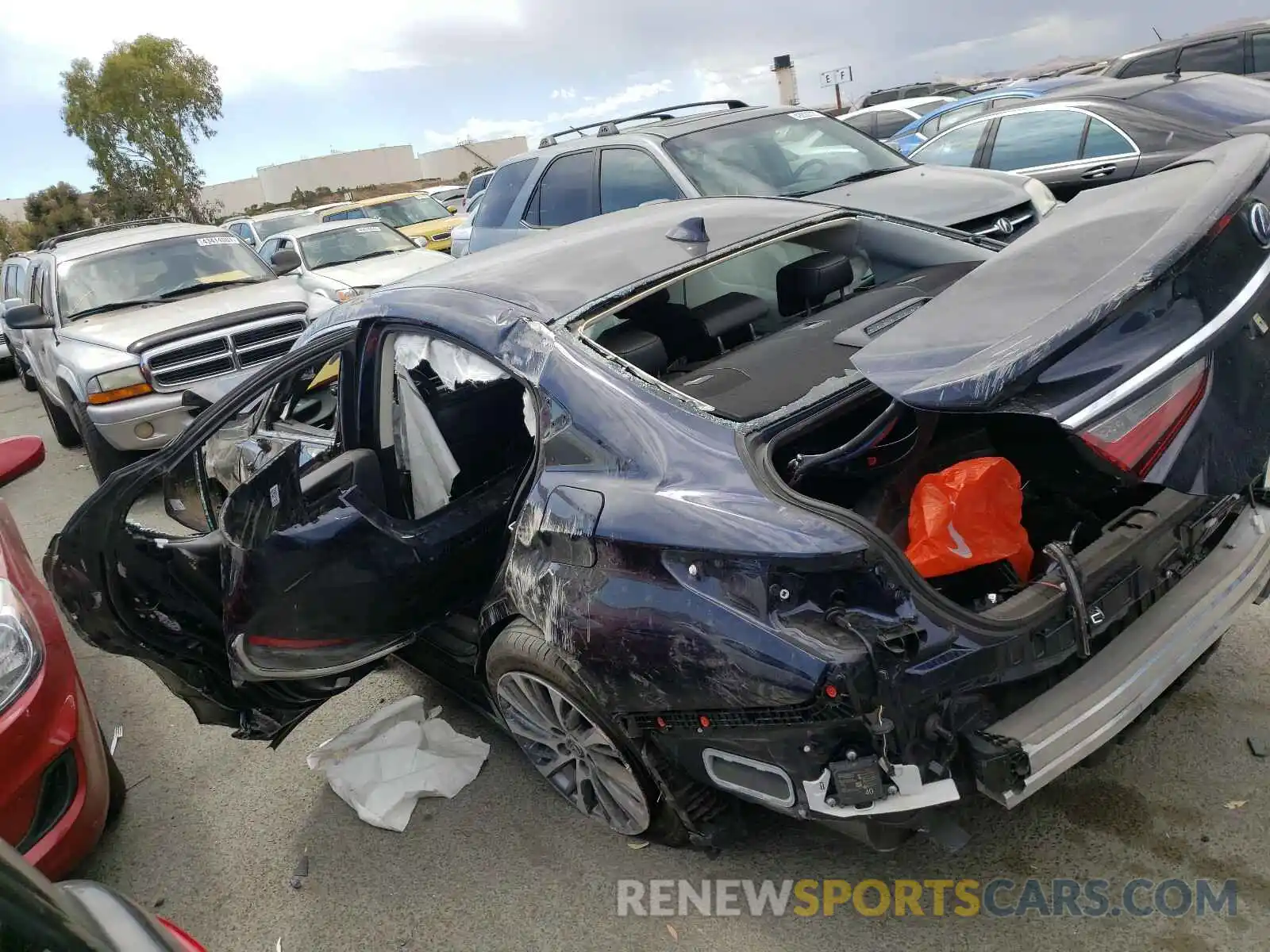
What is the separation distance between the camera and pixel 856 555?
72.3 inches

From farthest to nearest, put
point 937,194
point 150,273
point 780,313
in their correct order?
point 150,273 < point 937,194 < point 780,313

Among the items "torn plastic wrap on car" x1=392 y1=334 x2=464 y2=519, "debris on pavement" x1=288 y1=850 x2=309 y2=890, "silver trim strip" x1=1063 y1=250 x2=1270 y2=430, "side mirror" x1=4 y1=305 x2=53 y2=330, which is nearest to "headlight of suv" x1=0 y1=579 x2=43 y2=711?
"debris on pavement" x1=288 y1=850 x2=309 y2=890

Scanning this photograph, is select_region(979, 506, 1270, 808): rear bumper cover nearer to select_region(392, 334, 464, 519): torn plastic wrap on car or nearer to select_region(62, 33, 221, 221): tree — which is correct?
select_region(392, 334, 464, 519): torn plastic wrap on car

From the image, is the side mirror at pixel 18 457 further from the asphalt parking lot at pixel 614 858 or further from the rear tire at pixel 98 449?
the rear tire at pixel 98 449

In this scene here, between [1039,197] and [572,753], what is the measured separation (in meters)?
4.94

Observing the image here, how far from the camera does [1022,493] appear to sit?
235 cm

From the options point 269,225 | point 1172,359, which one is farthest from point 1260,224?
point 269,225

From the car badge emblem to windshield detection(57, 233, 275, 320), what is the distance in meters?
7.68

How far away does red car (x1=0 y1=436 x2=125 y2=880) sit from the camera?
8.56ft

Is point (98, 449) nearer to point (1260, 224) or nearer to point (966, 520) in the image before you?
point (966, 520)

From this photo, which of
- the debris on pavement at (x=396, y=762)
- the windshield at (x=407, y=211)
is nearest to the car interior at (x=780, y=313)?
the debris on pavement at (x=396, y=762)

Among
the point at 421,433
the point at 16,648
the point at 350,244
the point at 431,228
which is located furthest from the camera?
the point at 431,228

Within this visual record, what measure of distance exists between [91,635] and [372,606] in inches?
37.8

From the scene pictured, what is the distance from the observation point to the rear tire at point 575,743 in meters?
2.43
